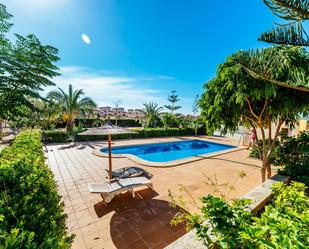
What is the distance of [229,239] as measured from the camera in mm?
1414

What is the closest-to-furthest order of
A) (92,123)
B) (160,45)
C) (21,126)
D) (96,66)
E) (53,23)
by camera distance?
(53,23) → (160,45) → (96,66) → (21,126) → (92,123)

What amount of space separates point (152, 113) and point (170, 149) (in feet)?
33.3

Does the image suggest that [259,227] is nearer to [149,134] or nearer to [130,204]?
[130,204]

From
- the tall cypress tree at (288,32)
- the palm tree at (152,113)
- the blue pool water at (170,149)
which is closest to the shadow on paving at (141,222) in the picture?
the tall cypress tree at (288,32)

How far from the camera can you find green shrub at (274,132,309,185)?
4227mm

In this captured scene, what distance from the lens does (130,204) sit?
15.7 feet

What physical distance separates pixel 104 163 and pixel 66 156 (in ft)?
10.4

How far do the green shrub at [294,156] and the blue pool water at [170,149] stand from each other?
826cm

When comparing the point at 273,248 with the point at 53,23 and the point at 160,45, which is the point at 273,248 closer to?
the point at 53,23

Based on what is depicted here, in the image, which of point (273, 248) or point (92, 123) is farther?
point (92, 123)

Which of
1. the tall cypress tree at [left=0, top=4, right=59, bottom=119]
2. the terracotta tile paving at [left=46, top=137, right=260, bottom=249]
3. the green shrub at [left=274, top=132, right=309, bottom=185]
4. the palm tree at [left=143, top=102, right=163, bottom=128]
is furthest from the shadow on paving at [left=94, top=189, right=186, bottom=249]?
the palm tree at [left=143, top=102, right=163, bottom=128]

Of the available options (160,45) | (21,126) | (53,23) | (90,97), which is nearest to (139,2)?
(53,23)

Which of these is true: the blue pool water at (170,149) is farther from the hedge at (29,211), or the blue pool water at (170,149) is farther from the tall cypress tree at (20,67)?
the hedge at (29,211)

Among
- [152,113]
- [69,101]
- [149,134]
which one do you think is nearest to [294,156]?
[149,134]
